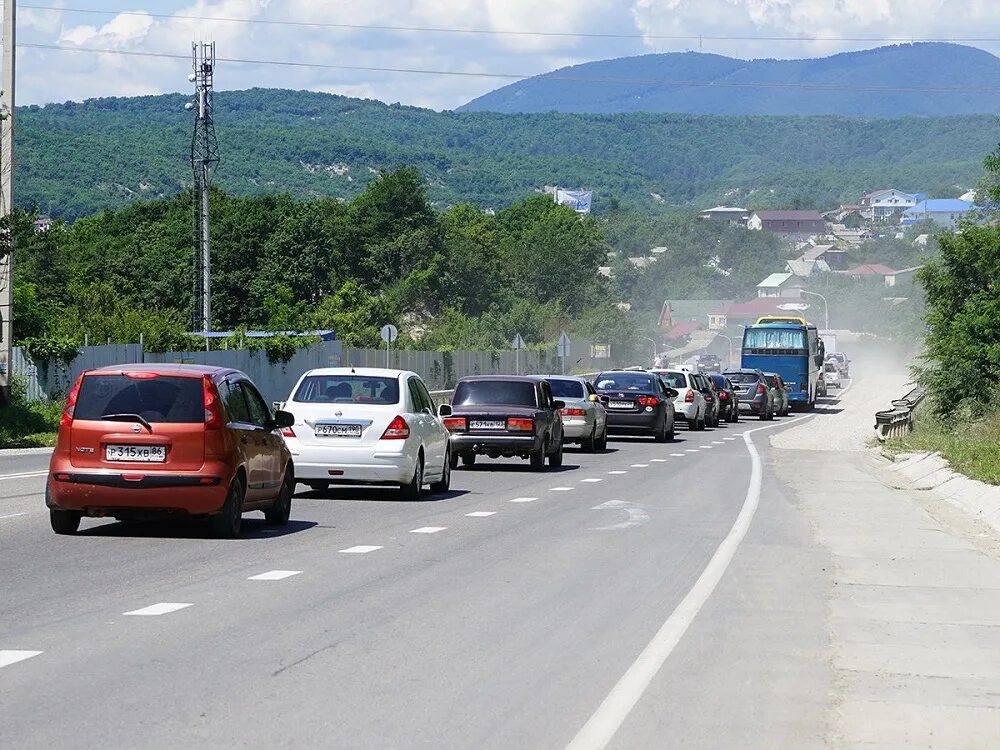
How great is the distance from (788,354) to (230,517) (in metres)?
61.6

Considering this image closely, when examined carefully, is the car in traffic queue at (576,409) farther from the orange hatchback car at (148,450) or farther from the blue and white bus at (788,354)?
the blue and white bus at (788,354)

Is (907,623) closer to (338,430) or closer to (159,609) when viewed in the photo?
(159,609)

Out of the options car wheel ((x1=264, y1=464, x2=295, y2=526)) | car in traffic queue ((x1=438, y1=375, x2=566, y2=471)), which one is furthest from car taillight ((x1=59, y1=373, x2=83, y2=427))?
car in traffic queue ((x1=438, y1=375, x2=566, y2=471))

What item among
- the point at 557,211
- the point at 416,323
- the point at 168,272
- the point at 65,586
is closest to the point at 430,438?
the point at 65,586

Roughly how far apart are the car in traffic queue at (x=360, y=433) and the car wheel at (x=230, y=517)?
4841 millimetres

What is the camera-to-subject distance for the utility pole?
36469 mm

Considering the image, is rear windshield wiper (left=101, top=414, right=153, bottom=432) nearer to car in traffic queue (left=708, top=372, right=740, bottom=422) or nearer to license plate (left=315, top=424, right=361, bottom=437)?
license plate (left=315, top=424, right=361, bottom=437)

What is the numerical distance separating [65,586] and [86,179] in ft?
575

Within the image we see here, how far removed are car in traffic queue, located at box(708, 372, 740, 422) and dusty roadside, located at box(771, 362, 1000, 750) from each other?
32296 mm

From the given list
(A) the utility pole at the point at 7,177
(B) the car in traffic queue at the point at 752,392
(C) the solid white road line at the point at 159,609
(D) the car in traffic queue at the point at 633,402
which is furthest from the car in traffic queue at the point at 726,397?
(C) the solid white road line at the point at 159,609

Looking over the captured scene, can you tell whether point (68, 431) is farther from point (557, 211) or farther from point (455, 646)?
point (557, 211)

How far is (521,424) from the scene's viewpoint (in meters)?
29.2

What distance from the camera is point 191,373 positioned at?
1644 centimetres

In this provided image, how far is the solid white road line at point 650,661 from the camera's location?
7.91 meters
